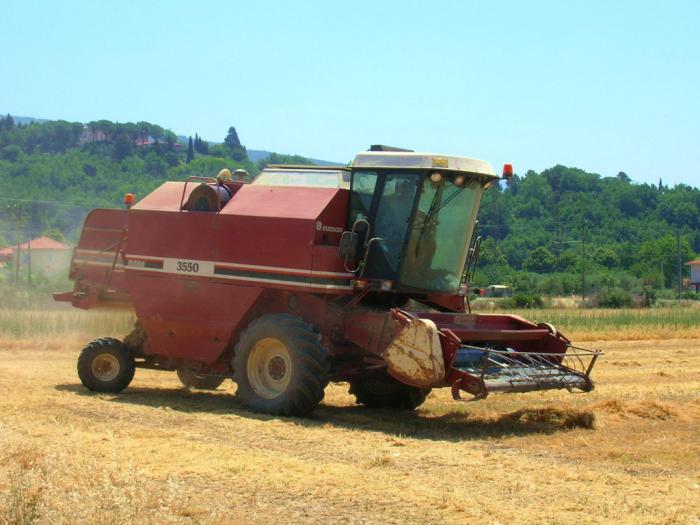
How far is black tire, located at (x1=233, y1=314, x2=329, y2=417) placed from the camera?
11.0 metres

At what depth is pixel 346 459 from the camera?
8602 millimetres

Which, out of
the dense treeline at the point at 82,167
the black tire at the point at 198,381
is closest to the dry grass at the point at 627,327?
the black tire at the point at 198,381

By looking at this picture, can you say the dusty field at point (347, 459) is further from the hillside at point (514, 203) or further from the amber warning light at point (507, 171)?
the hillside at point (514, 203)

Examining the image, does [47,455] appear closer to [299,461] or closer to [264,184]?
[299,461]

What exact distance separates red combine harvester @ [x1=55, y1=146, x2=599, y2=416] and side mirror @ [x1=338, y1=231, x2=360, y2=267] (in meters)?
0.01

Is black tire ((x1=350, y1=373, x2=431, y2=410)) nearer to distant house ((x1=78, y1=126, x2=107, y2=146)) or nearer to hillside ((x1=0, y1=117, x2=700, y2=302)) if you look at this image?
hillside ((x1=0, y1=117, x2=700, y2=302))

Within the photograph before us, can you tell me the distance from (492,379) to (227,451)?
299 centimetres

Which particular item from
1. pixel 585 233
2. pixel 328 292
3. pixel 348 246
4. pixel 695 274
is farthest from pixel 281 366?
pixel 695 274

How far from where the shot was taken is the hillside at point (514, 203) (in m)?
52.4

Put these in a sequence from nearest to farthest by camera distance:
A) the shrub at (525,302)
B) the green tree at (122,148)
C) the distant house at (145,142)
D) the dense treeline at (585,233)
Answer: the shrub at (525,302), the dense treeline at (585,233), the green tree at (122,148), the distant house at (145,142)

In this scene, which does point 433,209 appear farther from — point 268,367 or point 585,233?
point 585,233

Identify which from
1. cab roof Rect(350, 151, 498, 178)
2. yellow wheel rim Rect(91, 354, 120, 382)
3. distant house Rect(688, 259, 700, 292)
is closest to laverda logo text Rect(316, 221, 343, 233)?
cab roof Rect(350, 151, 498, 178)

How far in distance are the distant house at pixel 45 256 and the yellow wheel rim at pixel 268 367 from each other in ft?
35.8

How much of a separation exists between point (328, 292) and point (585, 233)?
65.1m
